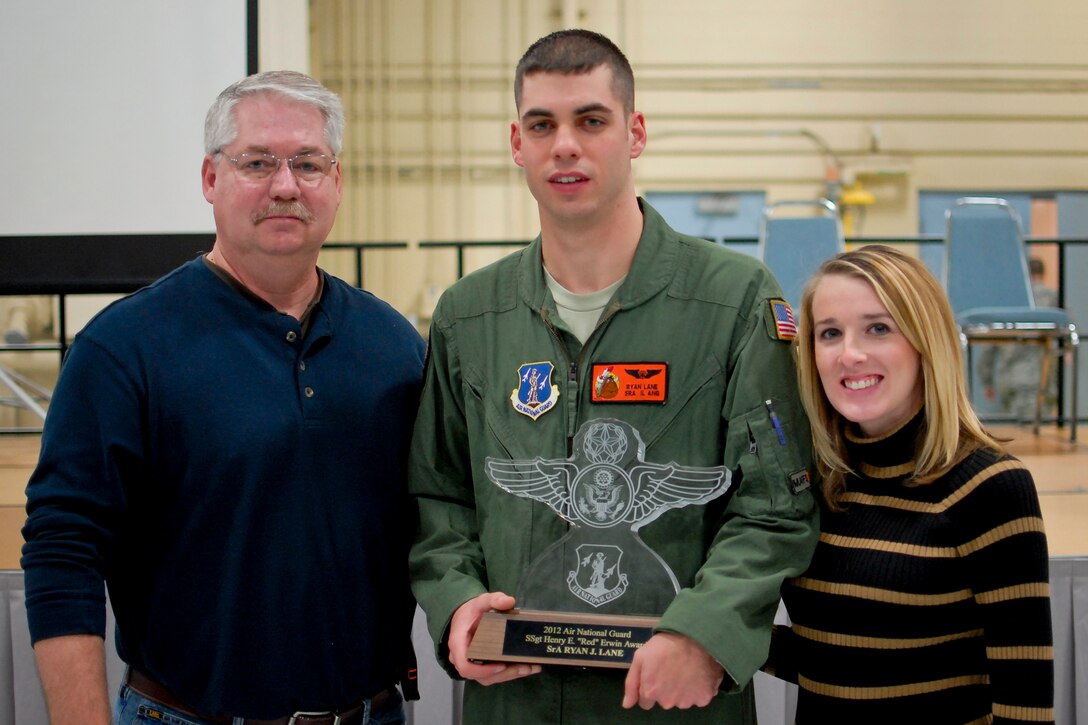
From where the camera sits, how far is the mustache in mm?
1332

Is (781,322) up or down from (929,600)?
up

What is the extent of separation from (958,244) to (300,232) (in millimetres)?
4088

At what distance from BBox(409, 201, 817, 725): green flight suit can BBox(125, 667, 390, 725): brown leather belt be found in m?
0.18

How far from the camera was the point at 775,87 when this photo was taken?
730 cm

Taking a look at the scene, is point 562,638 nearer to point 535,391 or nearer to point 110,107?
point 535,391

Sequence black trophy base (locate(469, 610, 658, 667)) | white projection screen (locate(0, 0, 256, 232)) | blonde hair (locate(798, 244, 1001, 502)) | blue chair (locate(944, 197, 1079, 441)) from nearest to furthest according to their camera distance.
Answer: black trophy base (locate(469, 610, 658, 667)) → blonde hair (locate(798, 244, 1001, 502)) → white projection screen (locate(0, 0, 256, 232)) → blue chair (locate(944, 197, 1079, 441))

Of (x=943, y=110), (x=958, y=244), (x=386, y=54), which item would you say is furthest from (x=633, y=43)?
(x=958, y=244)

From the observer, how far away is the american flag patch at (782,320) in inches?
49.5

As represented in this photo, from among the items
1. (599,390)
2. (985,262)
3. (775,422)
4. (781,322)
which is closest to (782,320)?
(781,322)

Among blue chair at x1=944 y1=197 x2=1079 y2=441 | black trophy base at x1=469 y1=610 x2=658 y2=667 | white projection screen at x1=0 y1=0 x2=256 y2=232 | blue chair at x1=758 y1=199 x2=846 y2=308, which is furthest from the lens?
blue chair at x1=944 y1=197 x2=1079 y2=441

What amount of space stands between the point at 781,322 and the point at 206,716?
951 mm

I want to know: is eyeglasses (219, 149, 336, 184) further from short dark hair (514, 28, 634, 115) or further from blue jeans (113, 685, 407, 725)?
blue jeans (113, 685, 407, 725)

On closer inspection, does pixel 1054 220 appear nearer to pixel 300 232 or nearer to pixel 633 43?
pixel 633 43

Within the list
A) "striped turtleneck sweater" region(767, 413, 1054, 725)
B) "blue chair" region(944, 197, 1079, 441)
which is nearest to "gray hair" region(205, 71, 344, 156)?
"striped turtleneck sweater" region(767, 413, 1054, 725)
